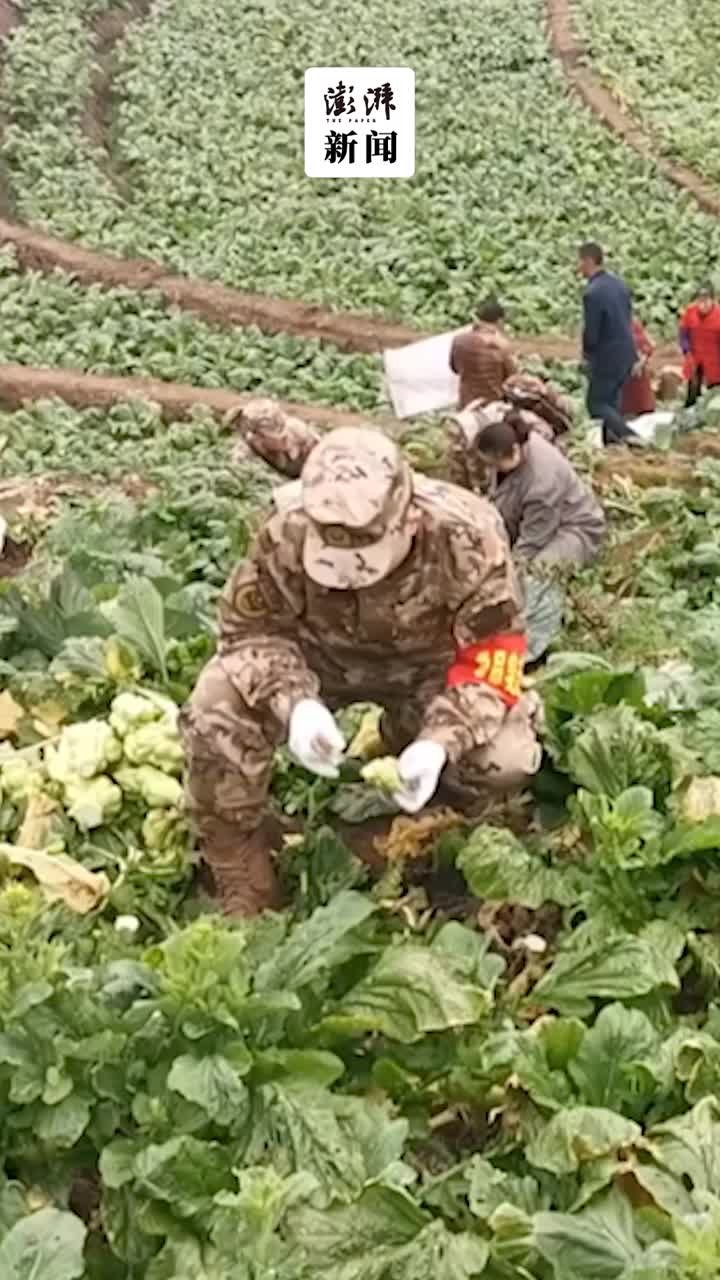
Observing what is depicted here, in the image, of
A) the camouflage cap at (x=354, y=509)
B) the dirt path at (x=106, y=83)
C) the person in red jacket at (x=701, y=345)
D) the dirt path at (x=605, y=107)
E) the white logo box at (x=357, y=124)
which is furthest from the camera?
the dirt path at (x=106, y=83)

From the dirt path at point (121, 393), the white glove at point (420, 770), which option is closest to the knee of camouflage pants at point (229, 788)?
the white glove at point (420, 770)

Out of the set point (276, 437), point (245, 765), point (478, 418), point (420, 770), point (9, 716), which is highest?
point (276, 437)

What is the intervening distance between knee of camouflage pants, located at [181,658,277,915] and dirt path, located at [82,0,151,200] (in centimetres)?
1322

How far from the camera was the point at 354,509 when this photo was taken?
3.95 metres

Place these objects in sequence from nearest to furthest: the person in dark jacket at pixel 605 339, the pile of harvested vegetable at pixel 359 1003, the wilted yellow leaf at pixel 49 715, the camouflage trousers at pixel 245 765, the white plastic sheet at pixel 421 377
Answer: the pile of harvested vegetable at pixel 359 1003 → the camouflage trousers at pixel 245 765 → the wilted yellow leaf at pixel 49 715 → the white plastic sheet at pixel 421 377 → the person in dark jacket at pixel 605 339

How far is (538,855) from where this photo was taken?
14.8 ft

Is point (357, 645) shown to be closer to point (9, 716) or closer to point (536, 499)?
point (9, 716)

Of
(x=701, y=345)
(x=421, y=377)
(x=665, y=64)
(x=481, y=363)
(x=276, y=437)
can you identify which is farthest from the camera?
(x=665, y=64)

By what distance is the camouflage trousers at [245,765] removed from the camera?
170 inches

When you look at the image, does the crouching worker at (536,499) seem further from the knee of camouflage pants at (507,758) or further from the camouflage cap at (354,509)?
the camouflage cap at (354,509)

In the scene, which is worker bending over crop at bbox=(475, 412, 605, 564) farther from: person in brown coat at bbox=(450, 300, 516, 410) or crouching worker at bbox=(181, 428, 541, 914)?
crouching worker at bbox=(181, 428, 541, 914)

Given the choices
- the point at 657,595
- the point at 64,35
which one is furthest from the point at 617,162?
the point at 657,595

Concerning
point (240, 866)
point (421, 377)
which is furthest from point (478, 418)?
point (421, 377)

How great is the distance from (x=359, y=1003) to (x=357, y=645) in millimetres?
879
